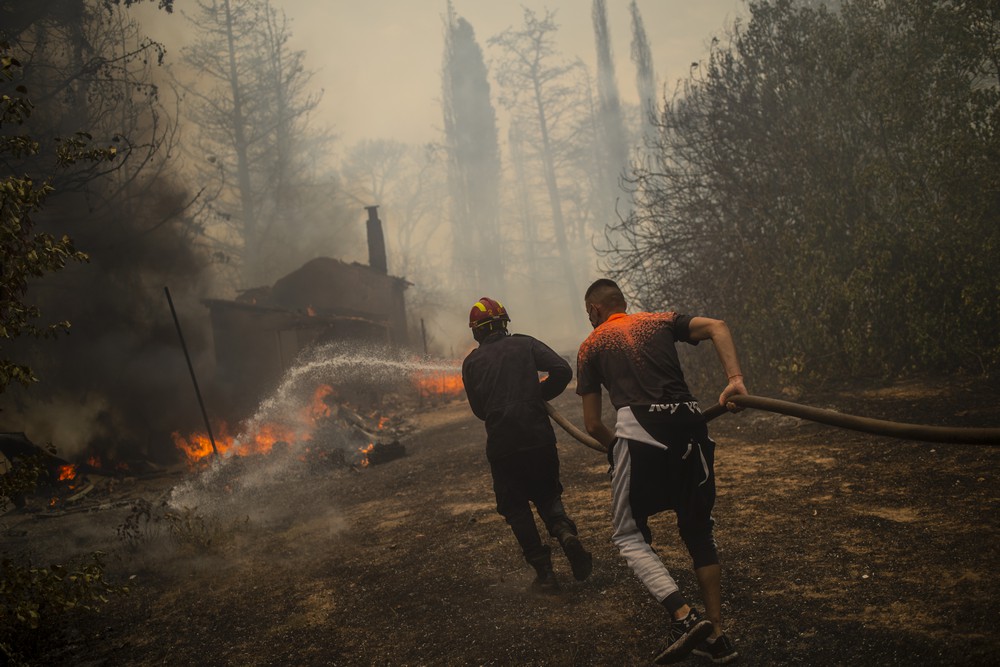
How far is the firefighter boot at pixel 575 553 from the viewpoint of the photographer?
15.3 feet

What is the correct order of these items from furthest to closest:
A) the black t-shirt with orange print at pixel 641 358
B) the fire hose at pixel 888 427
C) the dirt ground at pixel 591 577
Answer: the dirt ground at pixel 591 577, the black t-shirt with orange print at pixel 641 358, the fire hose at pixel 888 427

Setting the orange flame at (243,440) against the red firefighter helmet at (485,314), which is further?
the orange flame at (243,440)

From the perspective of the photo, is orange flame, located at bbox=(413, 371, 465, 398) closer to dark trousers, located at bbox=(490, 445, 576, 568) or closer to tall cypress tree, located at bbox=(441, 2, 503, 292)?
dark trousers, located at bbox=(490, 445, 576, 568)

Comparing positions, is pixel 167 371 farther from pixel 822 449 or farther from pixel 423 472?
pixel 822 449

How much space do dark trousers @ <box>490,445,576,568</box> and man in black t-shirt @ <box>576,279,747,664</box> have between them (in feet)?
3.88

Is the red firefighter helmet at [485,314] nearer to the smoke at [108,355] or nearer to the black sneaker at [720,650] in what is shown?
the black sneaker at [720,650]

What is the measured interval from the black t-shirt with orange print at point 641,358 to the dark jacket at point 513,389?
1.07m

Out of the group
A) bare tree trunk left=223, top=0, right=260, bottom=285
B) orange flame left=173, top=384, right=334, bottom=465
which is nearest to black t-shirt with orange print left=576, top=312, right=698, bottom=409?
orange flame left=173, top=384, right=334, bottom=465

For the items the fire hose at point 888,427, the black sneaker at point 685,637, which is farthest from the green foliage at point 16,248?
the fire hose at point 888,427

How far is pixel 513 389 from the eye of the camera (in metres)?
4.91

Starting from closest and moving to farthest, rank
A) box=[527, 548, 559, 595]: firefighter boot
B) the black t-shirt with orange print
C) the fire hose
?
1. the fire hose
2. the black t-shirt with orange print
3. box=[527, 548, 559, 595]: firefighter boot

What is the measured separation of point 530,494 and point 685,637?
5.72ft

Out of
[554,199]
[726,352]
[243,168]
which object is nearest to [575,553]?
[726,352]

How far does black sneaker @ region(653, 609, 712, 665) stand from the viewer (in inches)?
130
